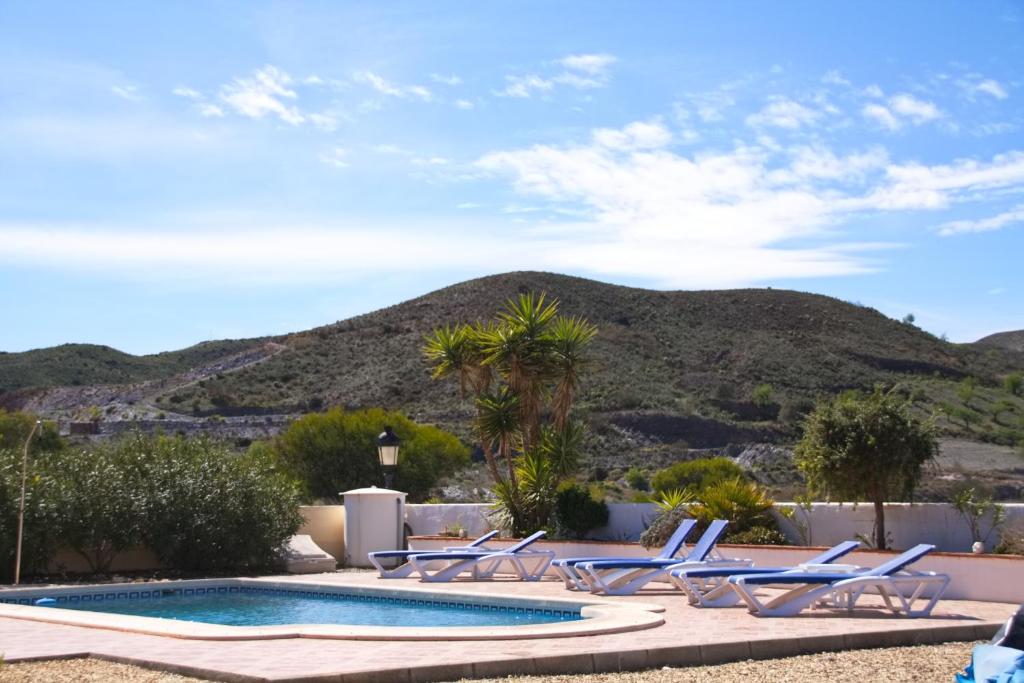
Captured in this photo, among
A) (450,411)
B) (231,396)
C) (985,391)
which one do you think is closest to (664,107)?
(450,411)

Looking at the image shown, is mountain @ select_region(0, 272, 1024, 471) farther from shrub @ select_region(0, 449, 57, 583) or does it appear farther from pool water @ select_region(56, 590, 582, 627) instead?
pool water @ select_region(56, 590, 582, 627)

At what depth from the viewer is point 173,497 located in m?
17.8

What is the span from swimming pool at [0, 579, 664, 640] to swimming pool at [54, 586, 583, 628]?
1 centimetres

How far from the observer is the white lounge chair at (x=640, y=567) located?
13.4 m

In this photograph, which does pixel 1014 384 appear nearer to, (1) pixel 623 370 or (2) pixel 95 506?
(1) pixel 623 370

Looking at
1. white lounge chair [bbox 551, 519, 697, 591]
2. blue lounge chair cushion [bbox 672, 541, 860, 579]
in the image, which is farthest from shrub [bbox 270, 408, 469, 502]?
blue lounge chair cushion [bbox 672, 541, 860, 579]

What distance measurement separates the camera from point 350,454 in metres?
41.2

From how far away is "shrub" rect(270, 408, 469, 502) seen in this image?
133 feet

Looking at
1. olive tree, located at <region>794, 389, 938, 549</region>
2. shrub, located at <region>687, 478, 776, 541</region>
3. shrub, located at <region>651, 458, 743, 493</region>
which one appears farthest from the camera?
shrub, located at <region>651, 458, 743, 493</region>

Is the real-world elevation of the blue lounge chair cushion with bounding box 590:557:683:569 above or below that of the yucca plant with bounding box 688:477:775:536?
below

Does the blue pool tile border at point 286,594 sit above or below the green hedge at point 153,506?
below

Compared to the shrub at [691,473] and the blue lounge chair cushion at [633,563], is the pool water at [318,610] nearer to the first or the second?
the blue lounge chair cushion at [633,563]

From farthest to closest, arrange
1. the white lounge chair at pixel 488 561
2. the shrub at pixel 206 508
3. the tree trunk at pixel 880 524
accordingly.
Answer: the shrub at pixel 206 508, the white lounge chair at pixel 488 561, the tree trunk at pixel 880 524

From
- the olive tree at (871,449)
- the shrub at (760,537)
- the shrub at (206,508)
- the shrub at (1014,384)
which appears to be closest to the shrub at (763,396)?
the shrub at (1014,384)
